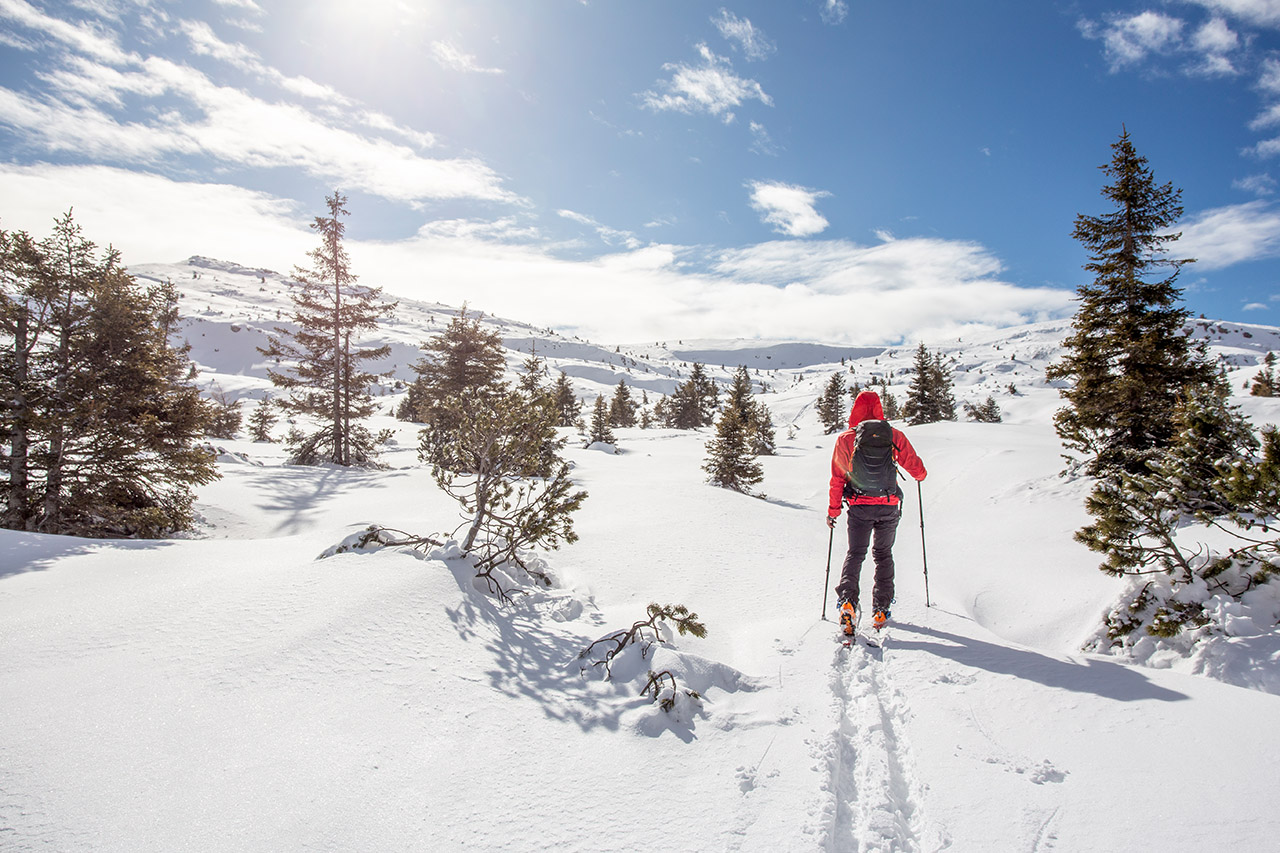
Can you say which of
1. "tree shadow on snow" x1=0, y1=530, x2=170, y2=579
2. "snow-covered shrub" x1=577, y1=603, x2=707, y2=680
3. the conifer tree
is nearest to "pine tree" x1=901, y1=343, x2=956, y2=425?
the conifer tree

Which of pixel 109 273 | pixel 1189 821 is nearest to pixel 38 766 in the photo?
pixel 1189 821

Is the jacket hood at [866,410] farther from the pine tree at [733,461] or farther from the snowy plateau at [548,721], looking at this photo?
the pine tree at [733,461]

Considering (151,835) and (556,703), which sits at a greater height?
(151,835)

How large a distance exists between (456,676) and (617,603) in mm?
2295

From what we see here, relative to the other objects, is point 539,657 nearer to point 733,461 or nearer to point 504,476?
point 504,476

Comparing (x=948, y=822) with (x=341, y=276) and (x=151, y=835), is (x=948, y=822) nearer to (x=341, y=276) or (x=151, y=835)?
(x=151, y=835)

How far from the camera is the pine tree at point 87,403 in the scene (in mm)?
7855

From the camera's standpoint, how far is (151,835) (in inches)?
68.5

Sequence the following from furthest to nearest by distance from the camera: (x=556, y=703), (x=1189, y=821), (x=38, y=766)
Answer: (x=556, y=703) → (x=1189, y=821) → (x=38, y=766)

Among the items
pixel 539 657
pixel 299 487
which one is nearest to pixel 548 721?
pixel 539 657

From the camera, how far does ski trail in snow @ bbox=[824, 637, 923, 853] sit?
231 centimetres

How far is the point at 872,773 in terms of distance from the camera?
277 cm

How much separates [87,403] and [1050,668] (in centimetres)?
1239

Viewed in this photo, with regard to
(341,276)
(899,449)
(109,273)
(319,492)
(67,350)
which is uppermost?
(341,276)
